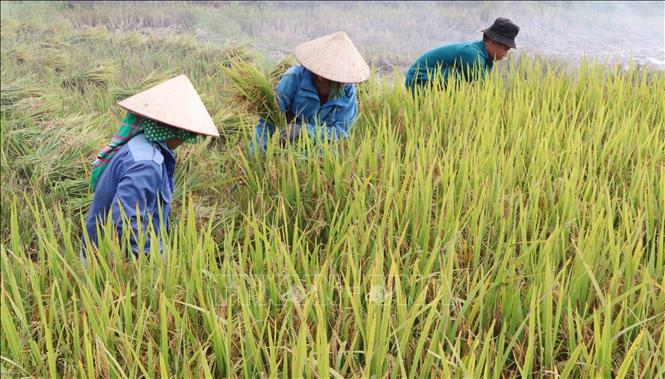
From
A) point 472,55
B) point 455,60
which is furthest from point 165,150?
point 472,55

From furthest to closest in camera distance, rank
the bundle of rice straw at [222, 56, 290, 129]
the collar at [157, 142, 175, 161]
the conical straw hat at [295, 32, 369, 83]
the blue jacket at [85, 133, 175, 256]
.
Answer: the bundle of rice straw at [222, 56, 290, 129], the conical straw hat at [295, 32, 369, 83], the collar at [157, 142, 175, 161], the blue jacket at [85, 133, 175, 256]

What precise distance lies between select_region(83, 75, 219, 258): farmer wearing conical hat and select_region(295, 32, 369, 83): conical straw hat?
0.64 m

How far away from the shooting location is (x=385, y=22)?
24.7 ft

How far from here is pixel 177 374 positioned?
985 millimetres

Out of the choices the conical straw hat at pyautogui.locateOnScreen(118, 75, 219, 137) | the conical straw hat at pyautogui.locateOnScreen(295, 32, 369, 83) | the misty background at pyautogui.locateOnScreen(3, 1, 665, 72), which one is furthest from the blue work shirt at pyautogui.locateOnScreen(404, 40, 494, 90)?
the conical straw hat at pyautogui.locateOnScreen(118, 75, 219, 137)

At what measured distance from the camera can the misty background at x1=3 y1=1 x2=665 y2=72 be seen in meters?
5.13

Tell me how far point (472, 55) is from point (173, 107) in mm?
1957

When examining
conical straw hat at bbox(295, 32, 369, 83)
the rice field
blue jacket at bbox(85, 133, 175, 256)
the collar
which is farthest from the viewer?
conical straw hat at bbox(295, 32, 369, 83)

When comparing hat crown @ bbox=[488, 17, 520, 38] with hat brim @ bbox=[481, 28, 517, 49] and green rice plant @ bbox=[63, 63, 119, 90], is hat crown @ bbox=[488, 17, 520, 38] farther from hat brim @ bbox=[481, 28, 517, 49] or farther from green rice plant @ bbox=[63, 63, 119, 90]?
green rice plant @ bbox=[63, 63, 119, 90]

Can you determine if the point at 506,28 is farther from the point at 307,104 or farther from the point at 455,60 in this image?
the point at 307,104

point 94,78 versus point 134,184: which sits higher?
point 134,184

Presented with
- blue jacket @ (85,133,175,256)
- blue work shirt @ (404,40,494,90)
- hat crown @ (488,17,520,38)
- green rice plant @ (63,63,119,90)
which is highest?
hat crown @ (488,17,520,38)

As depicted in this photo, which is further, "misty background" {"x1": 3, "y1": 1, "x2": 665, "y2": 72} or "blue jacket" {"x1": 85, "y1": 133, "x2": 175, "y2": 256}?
"misty background" {"x1": 3, "y1": 1, "x2": 665, "y2": 72}

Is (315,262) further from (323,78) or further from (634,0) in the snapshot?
(634,0)
